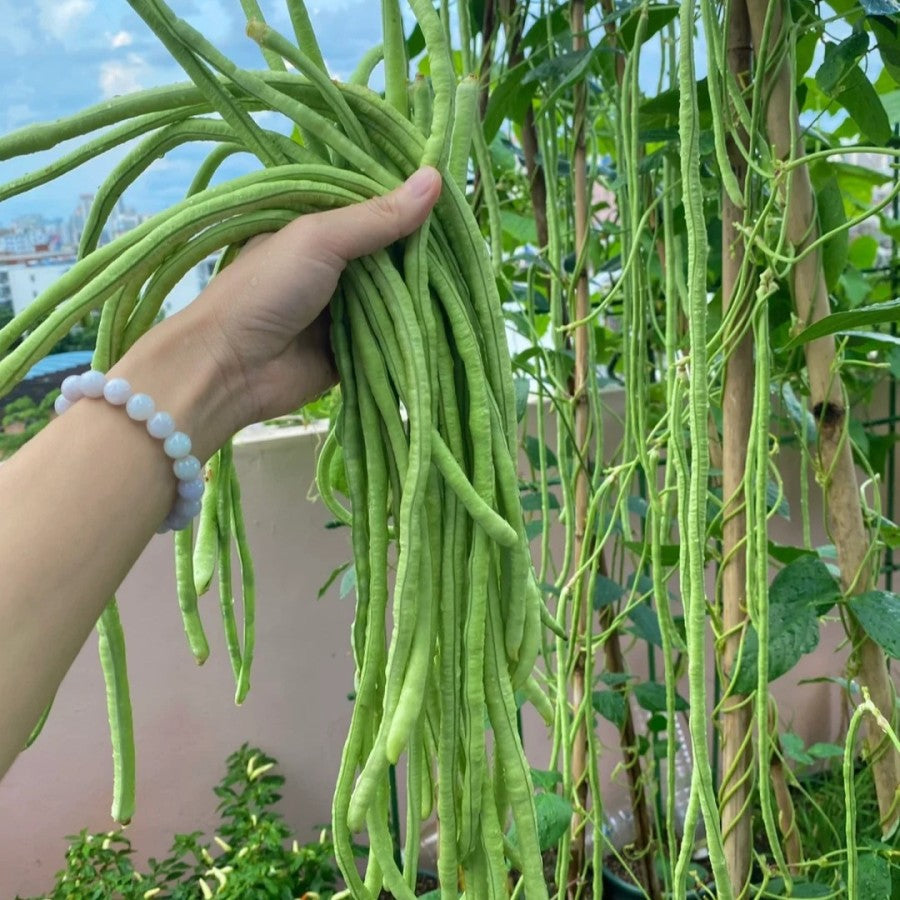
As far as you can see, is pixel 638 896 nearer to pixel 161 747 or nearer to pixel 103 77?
pixel 161 747

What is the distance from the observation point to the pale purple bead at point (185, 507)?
376mm

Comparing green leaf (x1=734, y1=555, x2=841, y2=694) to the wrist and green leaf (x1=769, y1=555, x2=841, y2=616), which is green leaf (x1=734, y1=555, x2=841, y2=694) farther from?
the wrist

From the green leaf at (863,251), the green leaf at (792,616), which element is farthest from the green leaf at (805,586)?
the green leaf at (863,251)

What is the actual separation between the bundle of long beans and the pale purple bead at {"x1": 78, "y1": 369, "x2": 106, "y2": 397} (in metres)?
0.01

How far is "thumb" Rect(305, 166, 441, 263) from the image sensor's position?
0.33 meters

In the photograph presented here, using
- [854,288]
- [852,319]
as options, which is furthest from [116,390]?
[854,288]

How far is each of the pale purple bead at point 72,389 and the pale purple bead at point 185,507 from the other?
0.06m

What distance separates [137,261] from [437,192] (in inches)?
4.4

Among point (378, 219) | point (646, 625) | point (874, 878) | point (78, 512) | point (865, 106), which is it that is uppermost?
point (865, 106)

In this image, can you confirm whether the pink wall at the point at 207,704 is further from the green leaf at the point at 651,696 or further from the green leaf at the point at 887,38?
the green leaf at the point at 887,38

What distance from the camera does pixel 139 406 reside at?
0.35 m

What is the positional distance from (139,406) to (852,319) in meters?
0.37

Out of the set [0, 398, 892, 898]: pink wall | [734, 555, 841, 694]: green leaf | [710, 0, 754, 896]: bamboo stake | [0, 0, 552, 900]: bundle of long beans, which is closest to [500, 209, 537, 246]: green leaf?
[0, 398, 892, 898]: pink wall

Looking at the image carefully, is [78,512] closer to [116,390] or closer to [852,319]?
[116,390]
